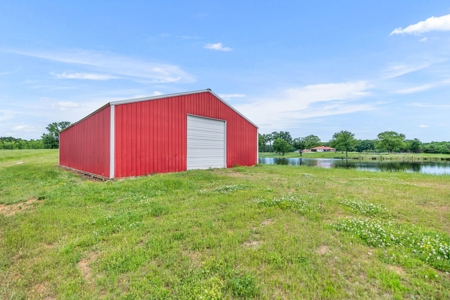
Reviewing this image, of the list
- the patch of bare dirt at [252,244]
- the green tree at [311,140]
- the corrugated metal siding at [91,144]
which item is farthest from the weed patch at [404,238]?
the green tree at [311,140]

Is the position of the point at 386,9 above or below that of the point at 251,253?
above

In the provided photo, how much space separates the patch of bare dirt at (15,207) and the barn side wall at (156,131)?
11.2 ft

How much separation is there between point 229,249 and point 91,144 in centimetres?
1140

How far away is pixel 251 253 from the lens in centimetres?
267

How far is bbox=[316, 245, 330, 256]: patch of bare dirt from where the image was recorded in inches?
107

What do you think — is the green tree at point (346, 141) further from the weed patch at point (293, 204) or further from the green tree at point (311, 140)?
the weed patch at point (293, 204)

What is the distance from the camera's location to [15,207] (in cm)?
536

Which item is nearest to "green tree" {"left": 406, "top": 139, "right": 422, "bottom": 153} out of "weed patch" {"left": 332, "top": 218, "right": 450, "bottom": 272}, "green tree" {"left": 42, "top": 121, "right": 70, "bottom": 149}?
"weed patch" {"left": 332, "top": 218, "right": 450, "bottom": 272}

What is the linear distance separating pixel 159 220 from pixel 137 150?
645 centimetres

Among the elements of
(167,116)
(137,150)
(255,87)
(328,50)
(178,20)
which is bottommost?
(137,150)

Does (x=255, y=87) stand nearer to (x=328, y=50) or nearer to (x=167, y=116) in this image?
(x=328, y=50)

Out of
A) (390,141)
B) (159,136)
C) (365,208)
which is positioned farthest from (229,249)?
(390,141)

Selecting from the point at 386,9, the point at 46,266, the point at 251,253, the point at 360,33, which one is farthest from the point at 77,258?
the point at 360,33

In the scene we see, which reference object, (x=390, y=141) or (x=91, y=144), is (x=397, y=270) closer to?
(x=91, y=144)
